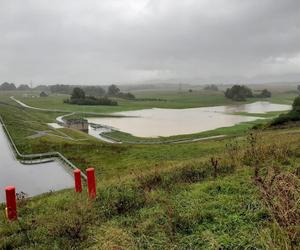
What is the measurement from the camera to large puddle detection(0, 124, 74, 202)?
13.9 metres

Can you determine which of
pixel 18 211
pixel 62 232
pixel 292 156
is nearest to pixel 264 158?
pixel 292 156

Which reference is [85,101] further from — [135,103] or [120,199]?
[120,199]

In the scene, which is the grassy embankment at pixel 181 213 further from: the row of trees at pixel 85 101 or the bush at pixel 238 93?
the bush at pixel 238 93

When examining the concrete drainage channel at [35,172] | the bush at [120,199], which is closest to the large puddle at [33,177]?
the concrete drainage channel at [35,172]

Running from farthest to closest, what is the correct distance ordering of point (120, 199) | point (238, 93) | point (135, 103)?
point (238, 93) < point (135, 103) < point (120, 199)

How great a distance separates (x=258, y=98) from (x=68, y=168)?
143818 mm

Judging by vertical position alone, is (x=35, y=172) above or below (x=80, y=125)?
above

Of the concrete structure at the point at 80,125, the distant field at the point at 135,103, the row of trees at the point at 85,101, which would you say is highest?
the row of trees at the point at 85,101

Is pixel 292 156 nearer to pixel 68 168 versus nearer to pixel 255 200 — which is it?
pixel 255 200

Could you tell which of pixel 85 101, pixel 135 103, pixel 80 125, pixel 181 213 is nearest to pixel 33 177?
pixel 181 213

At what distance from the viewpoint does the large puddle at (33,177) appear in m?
13.9

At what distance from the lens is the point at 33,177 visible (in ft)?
52.4

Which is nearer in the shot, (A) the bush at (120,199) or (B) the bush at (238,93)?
(A) the bush at (120,199)

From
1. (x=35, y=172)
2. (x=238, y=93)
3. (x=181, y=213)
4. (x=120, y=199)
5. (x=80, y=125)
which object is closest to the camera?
(x=181, y=213)
